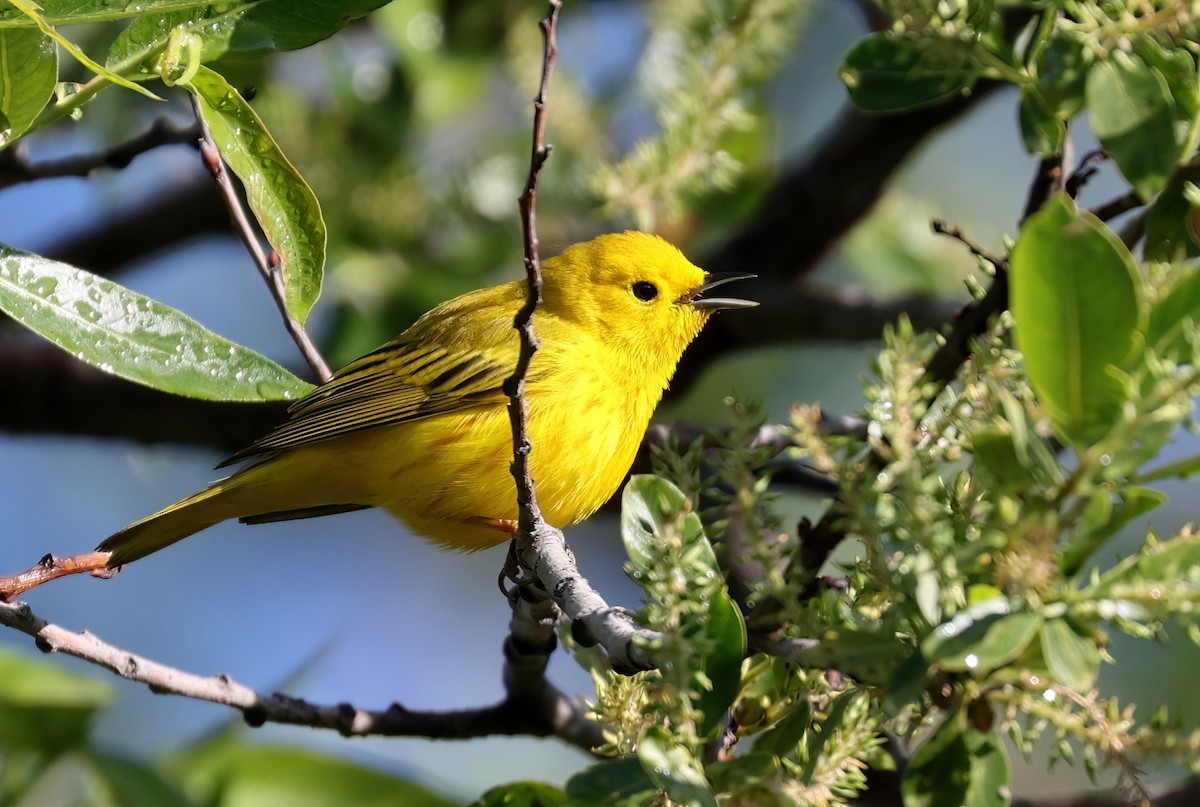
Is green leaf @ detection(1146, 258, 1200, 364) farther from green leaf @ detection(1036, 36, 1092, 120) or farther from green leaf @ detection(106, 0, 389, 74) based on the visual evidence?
green leaf @ detection(106, 0, 389, 74)

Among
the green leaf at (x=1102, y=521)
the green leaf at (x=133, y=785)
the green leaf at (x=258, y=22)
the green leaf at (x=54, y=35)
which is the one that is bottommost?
the green leaf at (x=133, y=785)

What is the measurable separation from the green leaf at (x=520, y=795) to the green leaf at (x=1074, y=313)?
50.0 inches

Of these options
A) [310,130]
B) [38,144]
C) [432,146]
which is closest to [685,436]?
[310,130]

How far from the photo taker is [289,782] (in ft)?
8.92

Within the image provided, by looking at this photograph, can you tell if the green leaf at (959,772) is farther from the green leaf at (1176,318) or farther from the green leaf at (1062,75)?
the green leaf at (1062,75)

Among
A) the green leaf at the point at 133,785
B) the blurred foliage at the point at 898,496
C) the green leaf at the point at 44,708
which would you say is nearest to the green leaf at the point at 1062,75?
the blurred foliage at the point at 898,496

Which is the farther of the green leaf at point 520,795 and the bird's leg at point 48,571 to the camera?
the green leaf at point 520,795

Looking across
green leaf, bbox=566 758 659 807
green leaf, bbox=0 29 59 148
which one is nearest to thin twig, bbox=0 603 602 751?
green leaf, bbox=0 29 59 148

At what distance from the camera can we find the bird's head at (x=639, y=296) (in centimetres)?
352

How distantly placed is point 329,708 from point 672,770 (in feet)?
4.21

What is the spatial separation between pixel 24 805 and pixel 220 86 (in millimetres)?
1824

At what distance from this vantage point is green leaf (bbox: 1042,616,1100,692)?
1.23 metres

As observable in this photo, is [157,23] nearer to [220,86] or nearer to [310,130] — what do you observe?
[220,86]

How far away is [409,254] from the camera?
506cm
